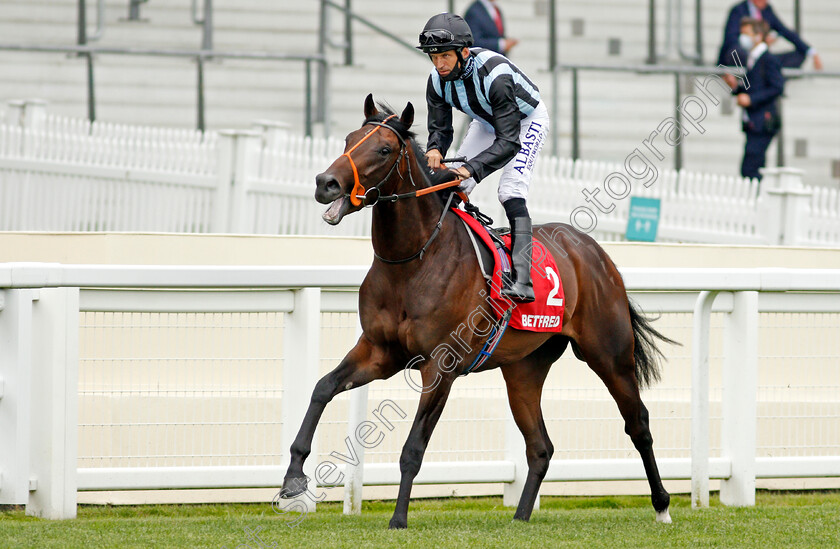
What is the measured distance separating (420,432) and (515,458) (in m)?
1.13

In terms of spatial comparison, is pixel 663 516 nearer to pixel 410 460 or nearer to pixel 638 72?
pixel 410 460

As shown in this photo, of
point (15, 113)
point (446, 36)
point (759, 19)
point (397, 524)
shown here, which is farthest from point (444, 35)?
point (759, 19)

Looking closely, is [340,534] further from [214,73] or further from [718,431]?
[214,73]

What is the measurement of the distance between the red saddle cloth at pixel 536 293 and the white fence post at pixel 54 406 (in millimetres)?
1874

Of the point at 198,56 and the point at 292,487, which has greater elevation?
the point at 198,56

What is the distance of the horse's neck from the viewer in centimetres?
515

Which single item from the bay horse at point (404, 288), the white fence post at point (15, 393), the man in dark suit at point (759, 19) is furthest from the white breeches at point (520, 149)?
the man in dark suit at point (759, 19)

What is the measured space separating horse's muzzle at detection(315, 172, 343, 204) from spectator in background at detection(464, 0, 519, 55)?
8.95 meters

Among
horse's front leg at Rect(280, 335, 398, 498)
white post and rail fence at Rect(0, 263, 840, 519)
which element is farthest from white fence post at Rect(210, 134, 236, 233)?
horse's front leg at Rect(280, 335, 398, 498)

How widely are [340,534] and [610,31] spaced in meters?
13.6

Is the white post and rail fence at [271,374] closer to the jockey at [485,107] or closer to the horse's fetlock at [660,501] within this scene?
the horse's fetlock at [660,501]

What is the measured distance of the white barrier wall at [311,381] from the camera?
5598mm

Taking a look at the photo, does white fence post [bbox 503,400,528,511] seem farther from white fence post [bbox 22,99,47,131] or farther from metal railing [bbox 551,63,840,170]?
white fence post [bbox 22,99,47,131]

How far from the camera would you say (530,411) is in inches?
233
